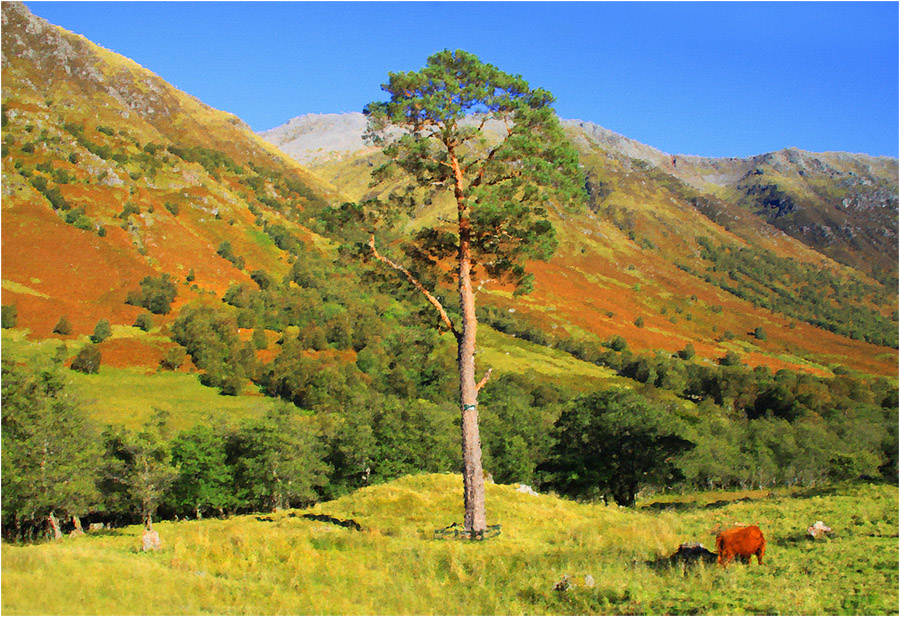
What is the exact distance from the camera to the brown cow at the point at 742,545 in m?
11.7

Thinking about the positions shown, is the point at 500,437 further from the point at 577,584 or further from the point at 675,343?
the point at 675,343

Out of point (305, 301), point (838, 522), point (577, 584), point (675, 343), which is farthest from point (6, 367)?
point (675, 343)

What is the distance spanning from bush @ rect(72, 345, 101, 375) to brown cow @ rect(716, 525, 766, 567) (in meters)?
94.3

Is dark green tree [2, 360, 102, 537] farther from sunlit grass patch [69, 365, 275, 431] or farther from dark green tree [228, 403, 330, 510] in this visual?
sunlit grass patch [69, 365, 275, 431]

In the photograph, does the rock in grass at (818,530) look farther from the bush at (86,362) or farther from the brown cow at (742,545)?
the bush at (86,362)

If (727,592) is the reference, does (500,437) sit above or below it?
below

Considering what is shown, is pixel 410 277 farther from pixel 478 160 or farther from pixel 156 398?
pixel 156 398

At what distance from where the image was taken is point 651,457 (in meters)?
48.2

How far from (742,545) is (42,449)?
35391 millimetres

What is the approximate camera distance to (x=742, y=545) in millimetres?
11781

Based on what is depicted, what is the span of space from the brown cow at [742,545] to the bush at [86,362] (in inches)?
3712

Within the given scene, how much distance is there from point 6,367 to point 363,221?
3034 centimetres

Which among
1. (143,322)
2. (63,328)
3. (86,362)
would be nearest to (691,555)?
(86,362)

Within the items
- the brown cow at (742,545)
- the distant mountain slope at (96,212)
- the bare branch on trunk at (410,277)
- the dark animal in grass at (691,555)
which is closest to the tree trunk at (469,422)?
the bare branch on trunk at (410,277)
